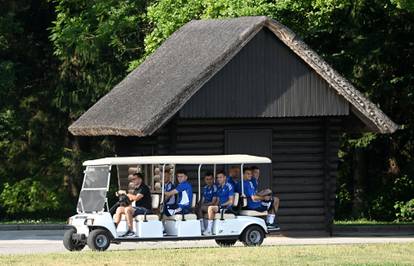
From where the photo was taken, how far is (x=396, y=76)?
4875 centimetres

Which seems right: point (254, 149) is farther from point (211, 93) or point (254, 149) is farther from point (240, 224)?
point (240, 224)

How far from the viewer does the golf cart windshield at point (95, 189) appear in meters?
30.6

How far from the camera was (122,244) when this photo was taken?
32.9 meters

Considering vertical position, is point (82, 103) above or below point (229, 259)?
above

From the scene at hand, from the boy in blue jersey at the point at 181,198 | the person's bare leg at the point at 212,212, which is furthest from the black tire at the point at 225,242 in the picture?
the boy in blue jersey at the point at 181,198

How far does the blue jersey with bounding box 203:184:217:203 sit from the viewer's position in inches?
1256

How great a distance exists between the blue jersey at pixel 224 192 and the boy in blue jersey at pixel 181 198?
0.81 metres

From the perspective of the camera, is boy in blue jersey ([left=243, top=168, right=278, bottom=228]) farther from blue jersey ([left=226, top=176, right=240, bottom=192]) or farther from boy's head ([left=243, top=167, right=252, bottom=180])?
blue jersey ([left=226, top=176, right=240, bottom=192])

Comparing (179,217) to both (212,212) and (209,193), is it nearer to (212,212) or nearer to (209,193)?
(212,212)

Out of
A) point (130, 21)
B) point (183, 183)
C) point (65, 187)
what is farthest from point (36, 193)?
point (183, 183)

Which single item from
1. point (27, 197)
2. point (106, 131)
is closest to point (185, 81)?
point (106, 131)

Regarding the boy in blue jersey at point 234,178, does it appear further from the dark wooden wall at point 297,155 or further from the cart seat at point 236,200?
the dark wooden wall at point 297,155

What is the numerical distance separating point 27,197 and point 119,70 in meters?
6.20

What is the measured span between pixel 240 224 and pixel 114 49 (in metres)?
20.5
